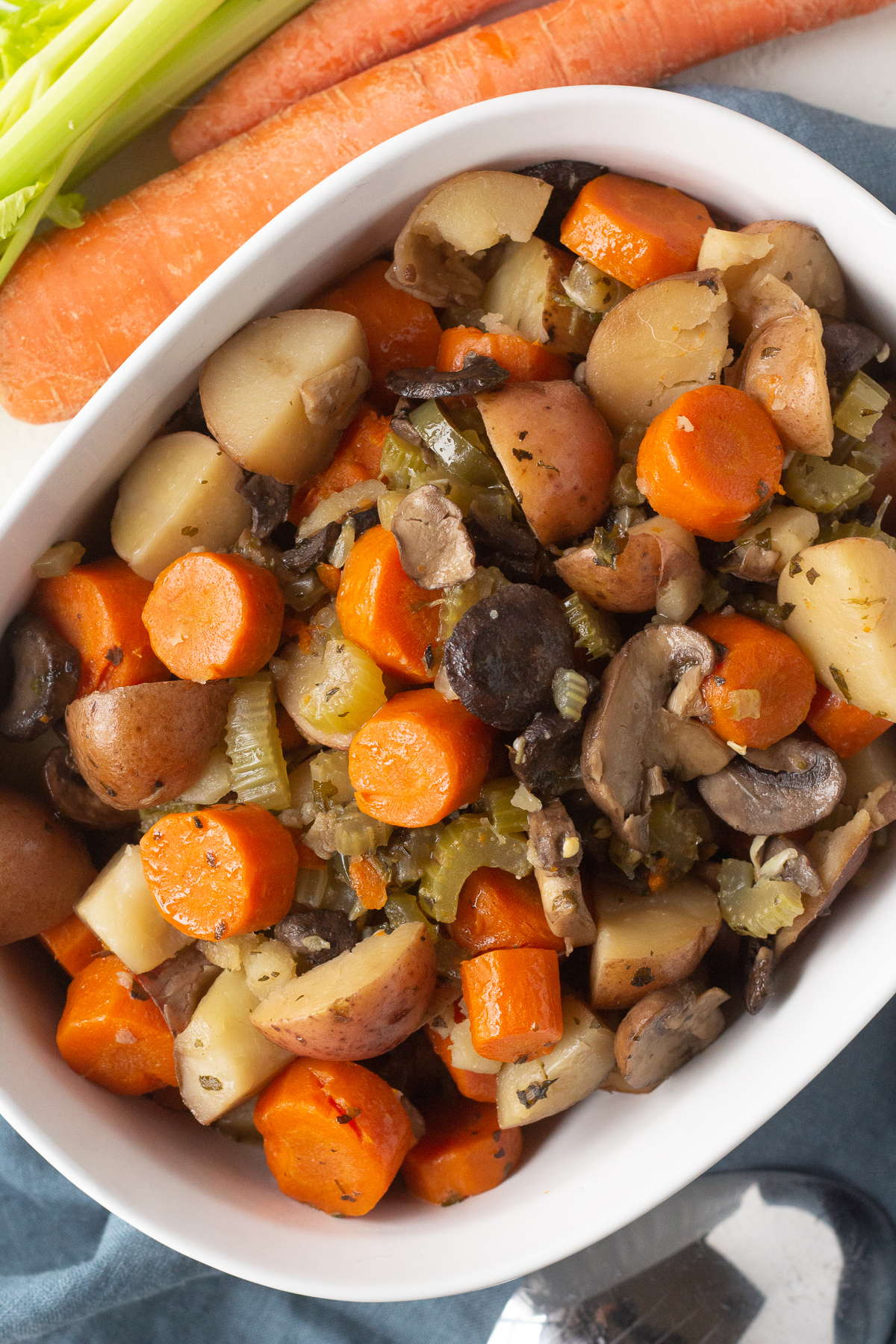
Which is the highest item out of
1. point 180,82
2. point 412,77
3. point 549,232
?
point 180,82

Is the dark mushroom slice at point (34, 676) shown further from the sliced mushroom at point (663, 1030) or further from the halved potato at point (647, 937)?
the sliced mushroom at point (663, 1030)

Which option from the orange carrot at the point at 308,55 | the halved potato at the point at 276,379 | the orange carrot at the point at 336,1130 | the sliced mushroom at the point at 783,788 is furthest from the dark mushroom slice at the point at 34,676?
the orange carrot at the point at 308,55

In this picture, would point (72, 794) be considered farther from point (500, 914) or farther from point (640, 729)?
point (640, 729)

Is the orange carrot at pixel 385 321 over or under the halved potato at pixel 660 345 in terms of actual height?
over

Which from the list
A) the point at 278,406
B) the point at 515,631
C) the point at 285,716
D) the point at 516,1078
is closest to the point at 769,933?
the point at 516,1078

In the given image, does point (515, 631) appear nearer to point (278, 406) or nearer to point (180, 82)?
point (278, 406)

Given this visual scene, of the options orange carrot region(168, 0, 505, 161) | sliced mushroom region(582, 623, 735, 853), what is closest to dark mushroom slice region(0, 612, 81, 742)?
sliced mushroom region(582, 623, 735, 853)

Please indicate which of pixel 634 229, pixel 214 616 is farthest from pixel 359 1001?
pixel 634 229

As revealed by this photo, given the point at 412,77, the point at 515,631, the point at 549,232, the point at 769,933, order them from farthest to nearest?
1. the point at 412,77
2. the point at 549,232
3. the point at 769,933
4. the point at 515,631
